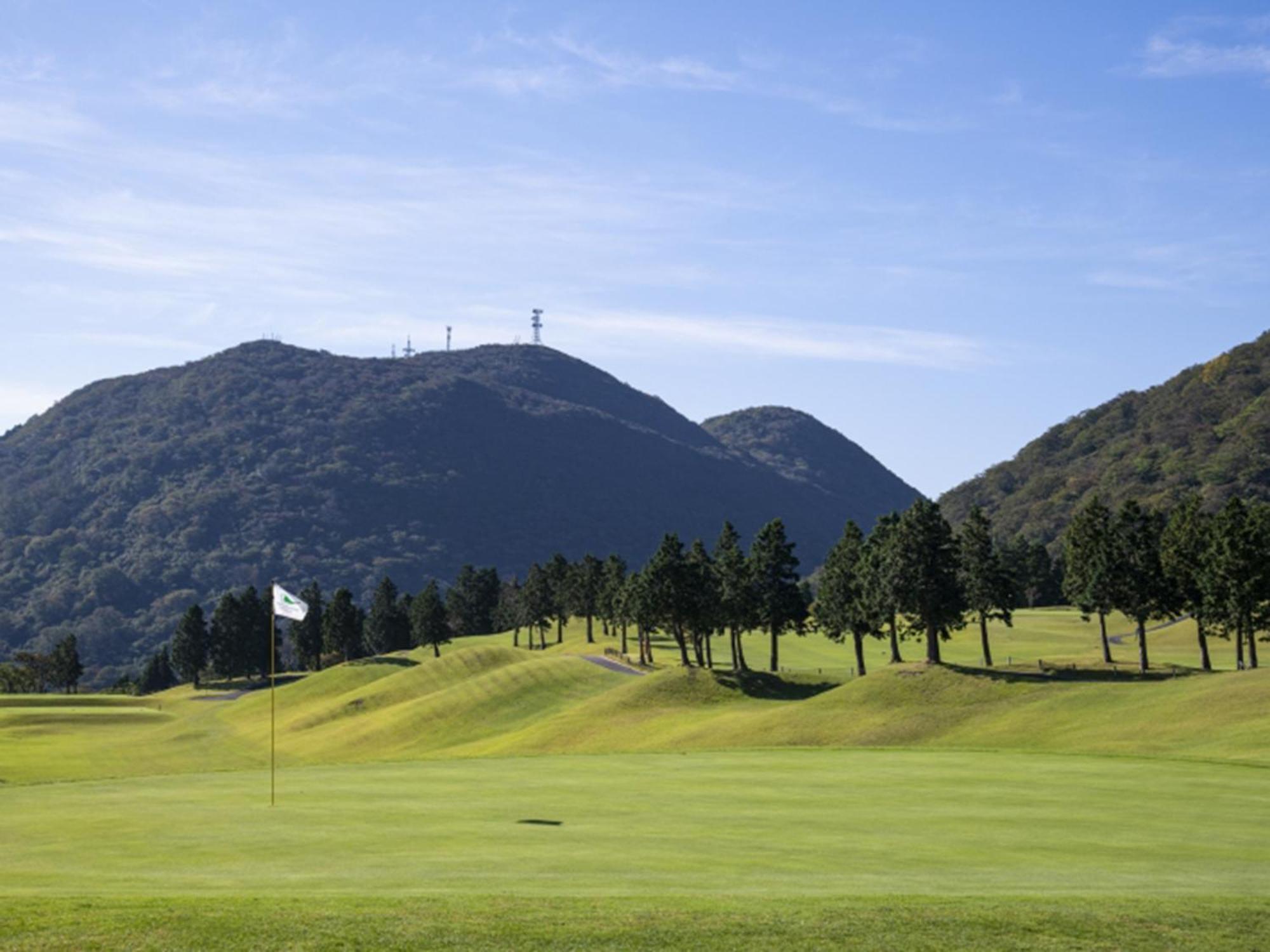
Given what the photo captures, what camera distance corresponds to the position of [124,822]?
36.3 meters

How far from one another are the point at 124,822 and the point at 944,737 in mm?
47594

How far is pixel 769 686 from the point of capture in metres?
95.6

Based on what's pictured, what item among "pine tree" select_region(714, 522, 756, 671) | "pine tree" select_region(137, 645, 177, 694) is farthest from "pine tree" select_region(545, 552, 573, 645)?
"pine tree" select_region(137, 645, 177, 694)

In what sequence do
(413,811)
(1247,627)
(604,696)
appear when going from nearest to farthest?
1. (413,811)
2. (1247,627)
3. (604,696)

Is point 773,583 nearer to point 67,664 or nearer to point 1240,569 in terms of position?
point 1240,569

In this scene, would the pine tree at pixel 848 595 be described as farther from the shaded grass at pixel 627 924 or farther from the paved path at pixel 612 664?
the shaded grass at pixel 627 924

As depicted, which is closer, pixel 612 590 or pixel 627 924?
pixel 627 924

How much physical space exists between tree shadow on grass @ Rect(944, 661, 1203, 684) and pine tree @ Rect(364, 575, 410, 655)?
102745 millimetres

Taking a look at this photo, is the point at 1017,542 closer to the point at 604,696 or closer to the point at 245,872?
the point at 604,696

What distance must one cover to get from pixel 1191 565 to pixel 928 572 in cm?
1840

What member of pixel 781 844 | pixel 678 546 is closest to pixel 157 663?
pixel 678 546

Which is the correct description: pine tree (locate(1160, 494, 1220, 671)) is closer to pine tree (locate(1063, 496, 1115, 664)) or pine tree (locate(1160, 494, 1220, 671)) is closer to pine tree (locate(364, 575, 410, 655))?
pine tree (locate(1063, 496, 1115, 664))

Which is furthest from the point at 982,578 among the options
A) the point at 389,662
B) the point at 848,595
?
the point at 389,662

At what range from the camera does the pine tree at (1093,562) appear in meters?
88.4
